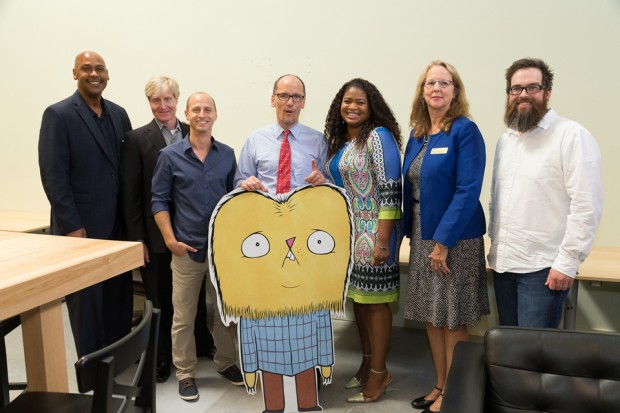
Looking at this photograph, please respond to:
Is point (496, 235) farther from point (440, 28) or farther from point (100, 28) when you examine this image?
Answer: point (100, 28)

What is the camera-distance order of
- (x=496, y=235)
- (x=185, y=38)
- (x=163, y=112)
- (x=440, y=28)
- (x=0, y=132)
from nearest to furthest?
1. (x=496, y=235)
2. (x=163, y=112)
3. (x=440, y=28)
4. (x=185, y=38)
5. (x=0, y=132)

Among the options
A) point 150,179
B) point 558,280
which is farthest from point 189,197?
point 558,280

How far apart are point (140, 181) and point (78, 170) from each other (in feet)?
1.06

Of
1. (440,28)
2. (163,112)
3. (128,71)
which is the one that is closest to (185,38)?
(128,71)

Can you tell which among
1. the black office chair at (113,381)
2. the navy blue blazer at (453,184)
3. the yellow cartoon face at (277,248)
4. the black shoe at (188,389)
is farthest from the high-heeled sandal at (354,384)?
the black office chair at (113,381)

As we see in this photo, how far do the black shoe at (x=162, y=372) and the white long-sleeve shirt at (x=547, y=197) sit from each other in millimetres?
1889

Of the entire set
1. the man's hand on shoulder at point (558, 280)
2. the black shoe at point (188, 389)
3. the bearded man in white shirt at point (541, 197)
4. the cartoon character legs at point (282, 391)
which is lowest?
the black shoe at point (188, 389)

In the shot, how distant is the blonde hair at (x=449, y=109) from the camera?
2256mm

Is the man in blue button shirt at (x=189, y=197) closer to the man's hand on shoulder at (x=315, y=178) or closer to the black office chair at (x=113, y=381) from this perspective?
the man's hand on shoulder at (x=315, y=178)

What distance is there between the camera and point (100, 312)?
2891 mm

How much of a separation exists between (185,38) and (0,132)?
205 centimetres

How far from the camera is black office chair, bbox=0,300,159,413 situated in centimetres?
108

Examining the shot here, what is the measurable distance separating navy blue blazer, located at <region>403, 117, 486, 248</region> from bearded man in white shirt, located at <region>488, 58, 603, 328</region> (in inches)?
4.2

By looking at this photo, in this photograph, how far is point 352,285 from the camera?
254 centimetres
